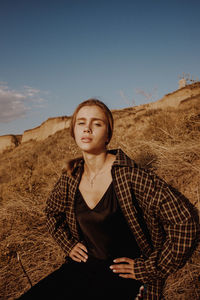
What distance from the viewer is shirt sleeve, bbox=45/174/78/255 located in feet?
5.91

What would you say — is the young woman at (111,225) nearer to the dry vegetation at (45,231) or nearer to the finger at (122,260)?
the finger at (122,260)

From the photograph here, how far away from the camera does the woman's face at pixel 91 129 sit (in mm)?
1597

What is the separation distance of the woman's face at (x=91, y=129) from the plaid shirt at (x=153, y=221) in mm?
222

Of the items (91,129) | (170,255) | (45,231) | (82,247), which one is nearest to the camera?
(170,255)

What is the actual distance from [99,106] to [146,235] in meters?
1.15

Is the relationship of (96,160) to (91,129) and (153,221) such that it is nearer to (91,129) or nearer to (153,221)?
(91,129)

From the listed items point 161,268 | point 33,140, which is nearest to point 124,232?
point 161,268

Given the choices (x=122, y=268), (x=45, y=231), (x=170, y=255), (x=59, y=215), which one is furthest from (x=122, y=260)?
(x=45, y=231)

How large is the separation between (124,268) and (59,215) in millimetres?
775

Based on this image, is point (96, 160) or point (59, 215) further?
point (59, 215)

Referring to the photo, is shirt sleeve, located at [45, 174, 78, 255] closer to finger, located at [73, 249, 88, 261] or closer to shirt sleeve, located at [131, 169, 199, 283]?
finger, located at [73, 249, 88, 261]

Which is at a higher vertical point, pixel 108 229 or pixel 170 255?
pixel 108 229

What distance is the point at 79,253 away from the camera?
1694 mm

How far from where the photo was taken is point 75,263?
65.4 inches
